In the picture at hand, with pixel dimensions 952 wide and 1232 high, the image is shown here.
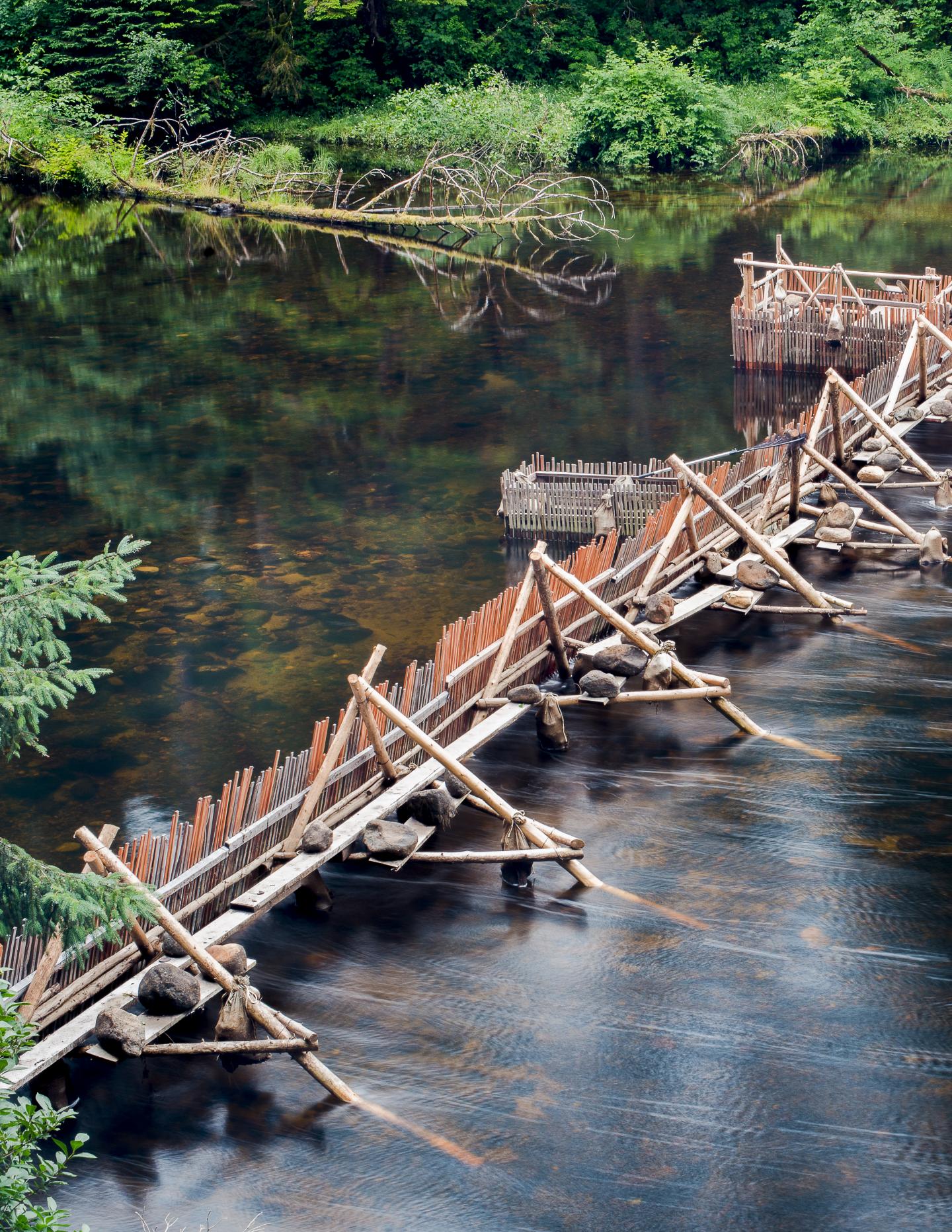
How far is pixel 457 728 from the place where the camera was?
583 inches

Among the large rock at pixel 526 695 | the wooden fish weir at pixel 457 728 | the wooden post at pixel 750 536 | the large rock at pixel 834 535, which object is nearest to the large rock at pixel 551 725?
the large rock at pixel 526 695

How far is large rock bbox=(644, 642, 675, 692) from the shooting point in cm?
A: 1559

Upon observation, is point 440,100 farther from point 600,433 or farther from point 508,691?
point 508,691

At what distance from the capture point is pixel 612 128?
2138 inches

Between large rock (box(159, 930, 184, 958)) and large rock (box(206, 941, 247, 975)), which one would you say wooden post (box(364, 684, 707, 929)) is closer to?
large rock (box(206, 941, 247, 975))

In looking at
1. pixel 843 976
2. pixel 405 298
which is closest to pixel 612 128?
pixel 405 298

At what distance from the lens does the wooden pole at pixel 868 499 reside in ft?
63.9

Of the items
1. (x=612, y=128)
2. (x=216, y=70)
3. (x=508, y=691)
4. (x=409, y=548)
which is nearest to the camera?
(x=508, y=691)

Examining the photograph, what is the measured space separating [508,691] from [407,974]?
4.42 m

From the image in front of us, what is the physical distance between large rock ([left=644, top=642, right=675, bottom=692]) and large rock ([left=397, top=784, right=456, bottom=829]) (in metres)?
3.41

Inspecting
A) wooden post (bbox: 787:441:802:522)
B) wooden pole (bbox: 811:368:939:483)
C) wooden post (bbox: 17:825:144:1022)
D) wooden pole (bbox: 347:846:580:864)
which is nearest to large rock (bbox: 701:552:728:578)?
wooden post (bbox: 787:441:802:522)

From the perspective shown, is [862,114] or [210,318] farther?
[862,114]

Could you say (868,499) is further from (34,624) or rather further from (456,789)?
(34,624)

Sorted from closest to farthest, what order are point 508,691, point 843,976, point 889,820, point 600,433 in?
1. point 843,976
2. point 889,820
3. point 508,691
4. point 600,433
